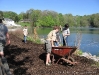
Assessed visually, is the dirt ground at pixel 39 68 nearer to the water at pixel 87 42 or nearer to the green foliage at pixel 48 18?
the water at pixel 87 42

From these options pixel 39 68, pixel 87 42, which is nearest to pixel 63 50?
pixel 39 68

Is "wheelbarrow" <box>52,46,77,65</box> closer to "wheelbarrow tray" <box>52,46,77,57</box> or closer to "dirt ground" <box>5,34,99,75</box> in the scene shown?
"wheelbarrow tray" <box>52,46,77,57</box>

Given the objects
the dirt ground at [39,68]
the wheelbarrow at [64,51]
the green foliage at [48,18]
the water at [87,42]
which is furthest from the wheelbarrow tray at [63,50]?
the green foliage at [48,18]

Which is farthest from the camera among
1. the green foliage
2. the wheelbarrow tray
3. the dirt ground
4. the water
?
the green foliage

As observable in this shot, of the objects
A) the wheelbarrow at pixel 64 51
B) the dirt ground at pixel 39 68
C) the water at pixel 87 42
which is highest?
the wheelbarrow at pixel 64 51

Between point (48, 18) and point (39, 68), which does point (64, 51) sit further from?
point (48, 18)

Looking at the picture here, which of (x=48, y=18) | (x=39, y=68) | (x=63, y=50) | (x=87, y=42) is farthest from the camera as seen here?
(x=48, y=18)

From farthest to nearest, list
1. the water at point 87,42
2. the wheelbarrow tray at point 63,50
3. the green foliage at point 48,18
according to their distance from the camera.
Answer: the green foliage at point 48,18 → the water at point 87,42 → the wheelbarrow tray at point 63,50

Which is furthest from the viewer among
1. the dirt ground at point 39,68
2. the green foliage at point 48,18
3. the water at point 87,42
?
the green foliage at point 48,18

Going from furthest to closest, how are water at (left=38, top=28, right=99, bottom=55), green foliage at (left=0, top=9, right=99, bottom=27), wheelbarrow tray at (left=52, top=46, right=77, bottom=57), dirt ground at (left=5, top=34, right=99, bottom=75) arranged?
green foliage at (left=0, top=9, right=99, bottom=27) < water at (left=38, top=28, right=99, bottom=55) < wheelbarrow tray at (left=52, top=46, right=77, bottom=57) < dirt ground at (left=5, top=34, right=99, bottom=75)

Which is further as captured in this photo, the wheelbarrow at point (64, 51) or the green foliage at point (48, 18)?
the green foliage at point (48, 18)

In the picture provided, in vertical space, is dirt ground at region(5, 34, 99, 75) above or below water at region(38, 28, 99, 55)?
above

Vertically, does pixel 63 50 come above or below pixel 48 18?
above

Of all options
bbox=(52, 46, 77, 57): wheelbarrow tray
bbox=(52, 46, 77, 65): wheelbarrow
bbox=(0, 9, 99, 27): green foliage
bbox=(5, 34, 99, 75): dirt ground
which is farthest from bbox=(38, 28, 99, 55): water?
bbox=(0, 9, 99, 27): green foliage
